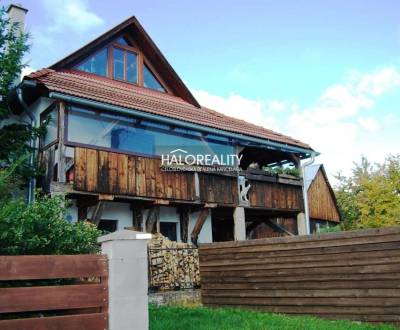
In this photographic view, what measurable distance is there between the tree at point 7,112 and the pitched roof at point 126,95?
1.97ft

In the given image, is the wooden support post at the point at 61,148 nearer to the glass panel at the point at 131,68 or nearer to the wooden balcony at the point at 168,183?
the wooden balcony at the point at 168,183

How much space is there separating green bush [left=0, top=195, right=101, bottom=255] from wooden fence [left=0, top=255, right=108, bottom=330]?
83 cm

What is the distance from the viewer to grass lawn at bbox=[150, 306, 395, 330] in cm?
729

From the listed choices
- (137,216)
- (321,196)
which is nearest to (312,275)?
(137,216)

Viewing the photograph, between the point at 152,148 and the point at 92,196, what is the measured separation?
8.64 ft

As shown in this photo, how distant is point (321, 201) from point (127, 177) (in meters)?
21.0

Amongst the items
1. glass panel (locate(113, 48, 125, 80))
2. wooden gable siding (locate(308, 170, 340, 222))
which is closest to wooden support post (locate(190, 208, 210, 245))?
glass panel (locate(113, 48, 125, 80))

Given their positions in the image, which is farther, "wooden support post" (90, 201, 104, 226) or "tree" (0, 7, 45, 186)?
"wooden support post" (90, 201, 104, 226)

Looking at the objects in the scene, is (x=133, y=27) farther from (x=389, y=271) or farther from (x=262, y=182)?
(x=389, y=271)

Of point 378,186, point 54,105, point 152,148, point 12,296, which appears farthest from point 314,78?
point 378,186

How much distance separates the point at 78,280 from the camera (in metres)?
4.97

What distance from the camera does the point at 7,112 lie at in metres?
12.1

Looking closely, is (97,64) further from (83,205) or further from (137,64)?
(83,205)

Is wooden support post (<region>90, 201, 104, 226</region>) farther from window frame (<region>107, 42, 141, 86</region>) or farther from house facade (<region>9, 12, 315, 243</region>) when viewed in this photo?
window frame (<region>107, 42, 141, 86</region>)
